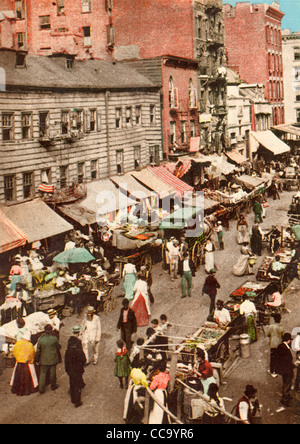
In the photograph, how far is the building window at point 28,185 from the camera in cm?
2819

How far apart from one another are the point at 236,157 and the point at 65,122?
81.5ft

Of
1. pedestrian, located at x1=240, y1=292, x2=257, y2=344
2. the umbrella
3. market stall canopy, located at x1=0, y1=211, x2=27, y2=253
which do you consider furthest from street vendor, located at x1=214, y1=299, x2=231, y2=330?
market stall canopy, located at x1=0, y1=211, x2=27, y2=253

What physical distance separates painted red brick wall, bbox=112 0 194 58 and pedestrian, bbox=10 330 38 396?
3504cm

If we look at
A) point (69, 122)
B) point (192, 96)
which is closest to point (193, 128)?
point (192, 96)

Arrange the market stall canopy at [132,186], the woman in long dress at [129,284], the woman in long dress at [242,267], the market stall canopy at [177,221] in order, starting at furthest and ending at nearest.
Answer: the market stall canopy at [132,186]
the market stall canopy at [177,221]
the woman in long dress at [242,267]
the woman in long dress at [129,284]

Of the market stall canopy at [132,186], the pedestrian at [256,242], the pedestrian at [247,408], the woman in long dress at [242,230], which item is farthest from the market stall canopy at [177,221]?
the pedestrian at [247,408]

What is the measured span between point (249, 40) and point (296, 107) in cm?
1641

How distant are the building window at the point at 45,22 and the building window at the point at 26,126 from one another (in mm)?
19722

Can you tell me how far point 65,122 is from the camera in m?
30.8

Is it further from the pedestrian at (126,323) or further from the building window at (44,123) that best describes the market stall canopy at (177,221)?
the pedestrian at (126,323)

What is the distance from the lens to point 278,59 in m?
66.0

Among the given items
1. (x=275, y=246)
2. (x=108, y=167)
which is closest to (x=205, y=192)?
(x=108, y=167)

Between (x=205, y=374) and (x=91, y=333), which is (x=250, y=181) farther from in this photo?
(x=205, y=374)

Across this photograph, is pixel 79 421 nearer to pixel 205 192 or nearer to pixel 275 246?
pixel 275 246
